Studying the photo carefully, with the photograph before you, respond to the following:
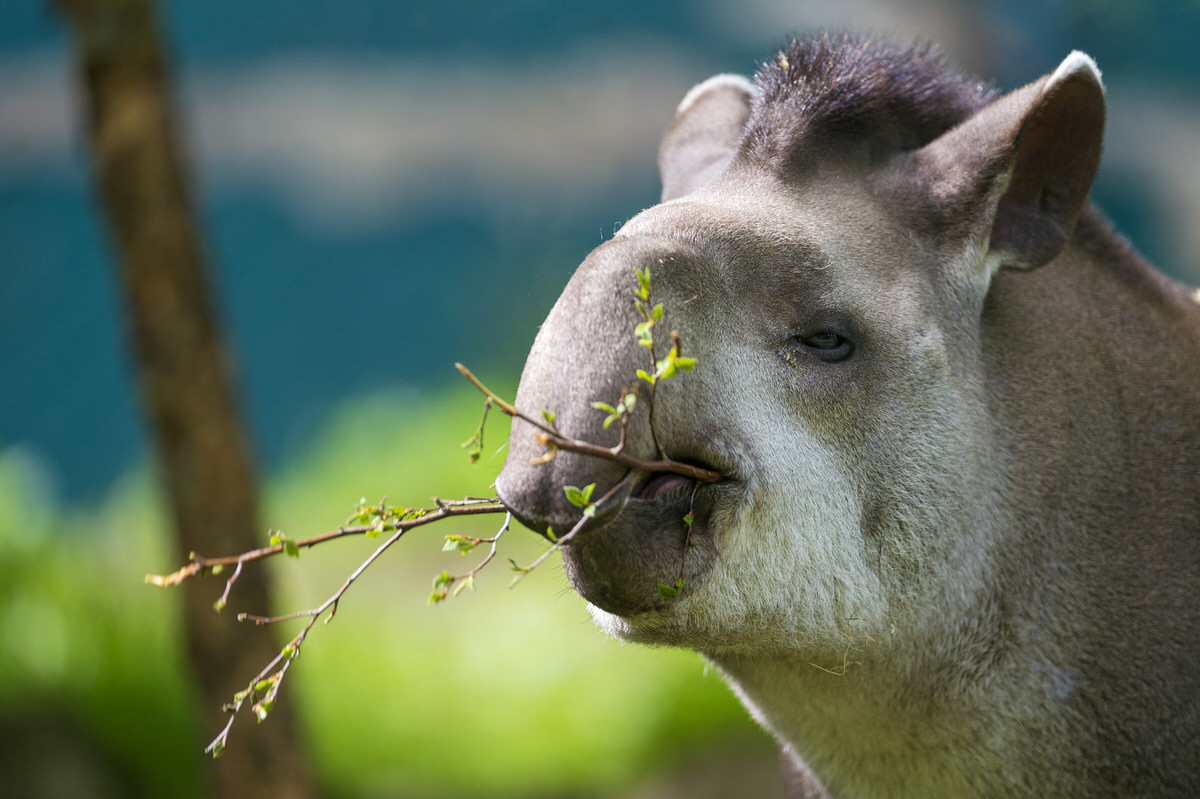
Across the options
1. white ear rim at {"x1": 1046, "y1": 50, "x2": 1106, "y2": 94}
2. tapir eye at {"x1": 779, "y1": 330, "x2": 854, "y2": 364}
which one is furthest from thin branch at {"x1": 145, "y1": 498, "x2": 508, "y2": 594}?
white ear rim at {"x1": 1046, "y1": 50, "x2": 1106, "y2": 94}

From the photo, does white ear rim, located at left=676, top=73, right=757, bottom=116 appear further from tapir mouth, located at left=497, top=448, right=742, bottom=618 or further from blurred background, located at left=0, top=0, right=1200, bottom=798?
blurred background, located at left=0, top=0, right=1200, bottom=798

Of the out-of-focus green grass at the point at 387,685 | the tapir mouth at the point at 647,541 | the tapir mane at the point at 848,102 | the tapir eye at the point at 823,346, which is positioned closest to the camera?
the tapir mouth at the point at 647,541

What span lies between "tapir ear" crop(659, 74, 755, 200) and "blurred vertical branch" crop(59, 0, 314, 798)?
246 centimetres

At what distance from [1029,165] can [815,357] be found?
0.72 metres

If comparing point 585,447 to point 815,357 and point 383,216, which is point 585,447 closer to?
point 815,357

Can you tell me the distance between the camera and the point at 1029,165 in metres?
2.70

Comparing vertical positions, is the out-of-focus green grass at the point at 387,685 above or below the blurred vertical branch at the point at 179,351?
below

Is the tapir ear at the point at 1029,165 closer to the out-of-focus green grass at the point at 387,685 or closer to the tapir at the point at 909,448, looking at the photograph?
the tapir at the point at 909,448

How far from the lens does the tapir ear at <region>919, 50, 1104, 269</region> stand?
103 inches

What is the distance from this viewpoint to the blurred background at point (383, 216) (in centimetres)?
940

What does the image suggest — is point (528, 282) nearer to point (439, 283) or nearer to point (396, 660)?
point (439, 283)

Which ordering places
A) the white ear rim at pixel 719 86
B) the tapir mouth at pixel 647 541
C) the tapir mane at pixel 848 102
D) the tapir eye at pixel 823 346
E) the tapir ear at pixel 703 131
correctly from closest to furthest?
the tapir mouth at pixel 647 541 → the tapir eye at pixel 823 346 → the tapir mane at pixel 848 102 → the tapir ear at pixel 703 131 → the white ear rim at pixel 719 86

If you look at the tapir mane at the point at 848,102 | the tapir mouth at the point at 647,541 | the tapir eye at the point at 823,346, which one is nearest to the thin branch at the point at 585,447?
the tapir mouth at the point at 647,541

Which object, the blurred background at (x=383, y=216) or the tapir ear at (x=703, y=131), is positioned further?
the blurred background at (x=383, y=216)
